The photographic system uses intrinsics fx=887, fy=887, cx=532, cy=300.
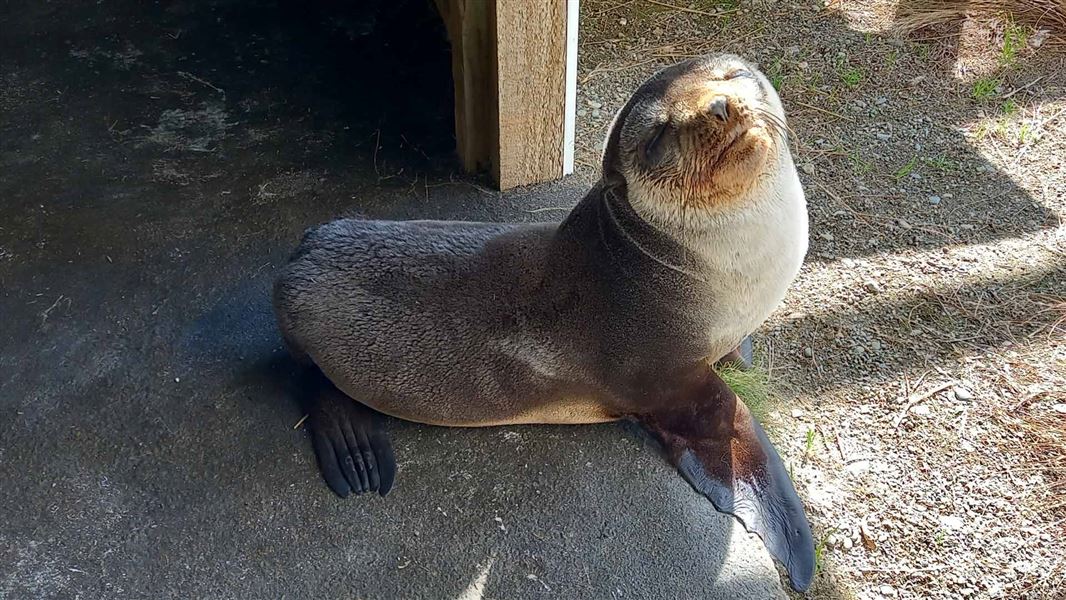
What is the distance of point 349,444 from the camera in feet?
10.2

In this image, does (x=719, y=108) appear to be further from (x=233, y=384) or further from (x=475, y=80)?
(x=233, y=384)

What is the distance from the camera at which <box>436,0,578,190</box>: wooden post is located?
12.5 feet

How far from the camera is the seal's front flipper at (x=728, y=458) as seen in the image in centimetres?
296

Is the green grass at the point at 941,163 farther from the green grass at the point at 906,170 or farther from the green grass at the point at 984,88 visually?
the green grass at the point at 984,88

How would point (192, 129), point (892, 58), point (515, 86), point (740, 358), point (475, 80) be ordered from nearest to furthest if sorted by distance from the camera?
point (740, 358) < point (515, 86) < point (475, 80) < point (192, 129) < point (892, 58)

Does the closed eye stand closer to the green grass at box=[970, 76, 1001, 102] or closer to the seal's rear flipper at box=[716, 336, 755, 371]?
the seal's rear flipper at box=[716, 336, 755, 371]

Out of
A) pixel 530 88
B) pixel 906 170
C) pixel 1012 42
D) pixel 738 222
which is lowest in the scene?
pixel 906 170

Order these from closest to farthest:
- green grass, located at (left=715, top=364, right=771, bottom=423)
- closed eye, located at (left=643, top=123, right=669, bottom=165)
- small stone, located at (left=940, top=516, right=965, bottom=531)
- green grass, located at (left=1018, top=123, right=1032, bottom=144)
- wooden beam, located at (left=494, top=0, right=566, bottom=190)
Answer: closed eye, located at (left=643, top=123, right=669, bottom=165), small stone, located at (left=940, top=516, right=965, bottom=531), green grass, located at (left=715, top=364, right=771, bottom=423), wooden beam, located at (left=494, top=0, right=566, bottom=190), green grass, located at (left=1018, top=123, right=1032, bottom=144)

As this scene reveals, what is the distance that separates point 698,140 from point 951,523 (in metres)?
1.72

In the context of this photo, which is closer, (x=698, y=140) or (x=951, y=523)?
(x=698, y=140)

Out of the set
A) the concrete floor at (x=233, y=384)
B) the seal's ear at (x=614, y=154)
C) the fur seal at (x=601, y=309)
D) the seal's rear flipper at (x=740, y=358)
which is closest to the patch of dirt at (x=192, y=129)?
the concrete floor at (x=233, y=384)

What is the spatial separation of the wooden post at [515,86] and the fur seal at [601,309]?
1051 millimetres

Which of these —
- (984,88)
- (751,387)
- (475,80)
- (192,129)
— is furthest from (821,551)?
(192,129)

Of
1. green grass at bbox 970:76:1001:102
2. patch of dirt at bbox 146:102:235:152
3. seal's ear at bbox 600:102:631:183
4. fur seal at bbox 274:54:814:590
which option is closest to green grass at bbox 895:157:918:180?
green grass at bbox 970:76:1001:102
